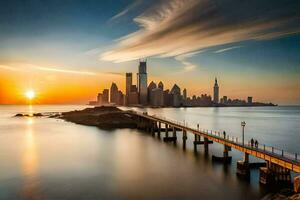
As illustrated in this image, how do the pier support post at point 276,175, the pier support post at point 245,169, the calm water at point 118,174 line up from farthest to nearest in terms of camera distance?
the pier support post at point 245,169 → the pier support post at point 276,175 → the calm water at point 118,174

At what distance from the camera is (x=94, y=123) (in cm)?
12250

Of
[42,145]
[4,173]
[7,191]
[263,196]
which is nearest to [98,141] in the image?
[42,145]

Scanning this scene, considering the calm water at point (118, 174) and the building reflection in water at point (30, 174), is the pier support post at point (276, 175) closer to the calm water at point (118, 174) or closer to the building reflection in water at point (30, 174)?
the calm water at point (118, 174)

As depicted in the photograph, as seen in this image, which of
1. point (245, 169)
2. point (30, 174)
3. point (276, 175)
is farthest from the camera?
point (30, 174)

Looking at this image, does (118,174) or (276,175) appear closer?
(276,175)

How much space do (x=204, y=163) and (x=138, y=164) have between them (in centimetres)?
1055

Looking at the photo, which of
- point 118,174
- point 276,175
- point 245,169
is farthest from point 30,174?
point 276,175

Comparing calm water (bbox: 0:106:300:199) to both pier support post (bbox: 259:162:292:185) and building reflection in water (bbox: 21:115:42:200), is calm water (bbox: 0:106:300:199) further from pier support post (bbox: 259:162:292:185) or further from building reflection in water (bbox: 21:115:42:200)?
pier support post (bbox: 259:162:292:185)

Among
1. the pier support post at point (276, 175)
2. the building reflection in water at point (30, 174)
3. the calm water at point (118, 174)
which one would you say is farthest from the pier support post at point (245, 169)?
the building reflection in water at point (30, 174)

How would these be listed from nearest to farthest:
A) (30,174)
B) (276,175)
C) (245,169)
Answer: (276,175) < (245,169) < (30,174)

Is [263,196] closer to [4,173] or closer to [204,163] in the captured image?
[204,163]

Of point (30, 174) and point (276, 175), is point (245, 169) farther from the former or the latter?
point (30, 174)

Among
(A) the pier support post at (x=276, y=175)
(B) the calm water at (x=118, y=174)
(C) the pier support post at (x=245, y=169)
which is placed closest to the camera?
(B) the calm water at (x=118, y=174)

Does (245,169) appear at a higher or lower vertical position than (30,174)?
higher
